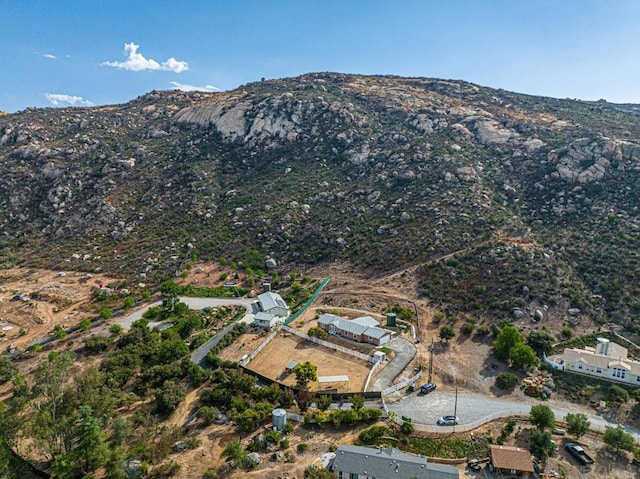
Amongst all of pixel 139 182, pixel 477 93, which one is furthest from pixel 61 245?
pixel 477 93

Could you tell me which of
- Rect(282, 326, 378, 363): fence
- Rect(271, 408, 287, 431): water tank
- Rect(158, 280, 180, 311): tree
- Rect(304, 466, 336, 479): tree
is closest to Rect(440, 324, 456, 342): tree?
Rect(282, 326, 378, 363): fence

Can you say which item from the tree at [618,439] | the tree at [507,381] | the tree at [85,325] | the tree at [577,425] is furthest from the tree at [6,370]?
the tree at [618,439]

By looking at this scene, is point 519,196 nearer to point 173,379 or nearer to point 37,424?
point 173,379

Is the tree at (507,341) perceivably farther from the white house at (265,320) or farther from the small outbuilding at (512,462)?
the white house at (265,320)

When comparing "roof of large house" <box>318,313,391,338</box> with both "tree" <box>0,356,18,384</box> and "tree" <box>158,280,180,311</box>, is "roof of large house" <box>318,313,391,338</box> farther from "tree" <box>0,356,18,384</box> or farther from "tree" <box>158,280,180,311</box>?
"tree" <box>0,356,18,384</box>

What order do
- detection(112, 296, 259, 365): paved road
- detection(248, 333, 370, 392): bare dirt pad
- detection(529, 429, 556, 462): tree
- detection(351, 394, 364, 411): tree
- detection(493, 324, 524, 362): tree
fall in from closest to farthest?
detection(529, 429, 556, 462): tree < detection(351, 394, 364, 411): tree < detection(248, 333, 370, 392): bare dirt pad < detection(493, 324, 524, 362): tree < detection(112, 296, 259, 365): paved road

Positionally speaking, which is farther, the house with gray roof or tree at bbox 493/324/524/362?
the house with gray roof
